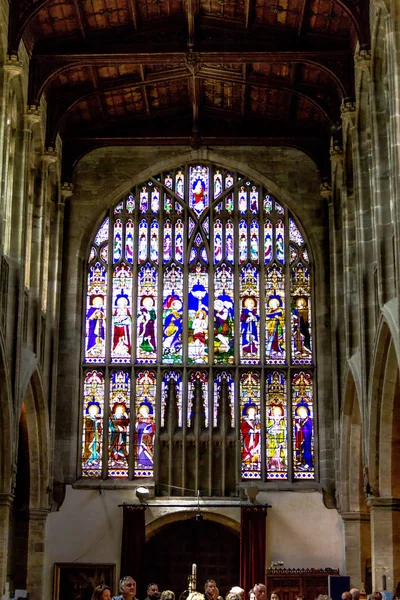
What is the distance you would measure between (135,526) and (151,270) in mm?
6243

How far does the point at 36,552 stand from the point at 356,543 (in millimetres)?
7012

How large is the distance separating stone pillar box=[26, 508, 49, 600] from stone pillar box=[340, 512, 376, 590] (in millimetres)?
6622

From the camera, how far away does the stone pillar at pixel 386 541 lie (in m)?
17.6

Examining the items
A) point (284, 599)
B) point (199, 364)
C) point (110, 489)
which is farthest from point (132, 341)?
point (284, 599)

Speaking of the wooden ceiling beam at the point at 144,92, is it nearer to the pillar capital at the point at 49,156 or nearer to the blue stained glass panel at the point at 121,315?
the pillar capital at the point at 49,156

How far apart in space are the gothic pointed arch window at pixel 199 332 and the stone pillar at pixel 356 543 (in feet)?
5.90

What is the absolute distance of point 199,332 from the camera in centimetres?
2450

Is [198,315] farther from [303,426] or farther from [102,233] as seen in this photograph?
[303,426]

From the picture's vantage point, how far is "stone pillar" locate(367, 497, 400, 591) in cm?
1759

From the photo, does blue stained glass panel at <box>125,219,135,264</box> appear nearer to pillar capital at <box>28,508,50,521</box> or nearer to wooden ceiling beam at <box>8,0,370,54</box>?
pillar capital at <box>28,508,50,521</box>

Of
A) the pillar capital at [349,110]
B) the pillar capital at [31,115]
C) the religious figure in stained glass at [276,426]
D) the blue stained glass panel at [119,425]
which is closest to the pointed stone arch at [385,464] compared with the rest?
the pillar capital at [349,110]

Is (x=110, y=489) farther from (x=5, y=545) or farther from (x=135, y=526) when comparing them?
(x=5, y=545)

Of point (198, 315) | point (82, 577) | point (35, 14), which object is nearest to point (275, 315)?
point (198, 315)

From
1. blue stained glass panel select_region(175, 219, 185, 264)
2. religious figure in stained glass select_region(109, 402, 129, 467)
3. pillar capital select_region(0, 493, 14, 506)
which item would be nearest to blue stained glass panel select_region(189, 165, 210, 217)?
blue stained glass panel select_region(175, 219, 185, 264)
